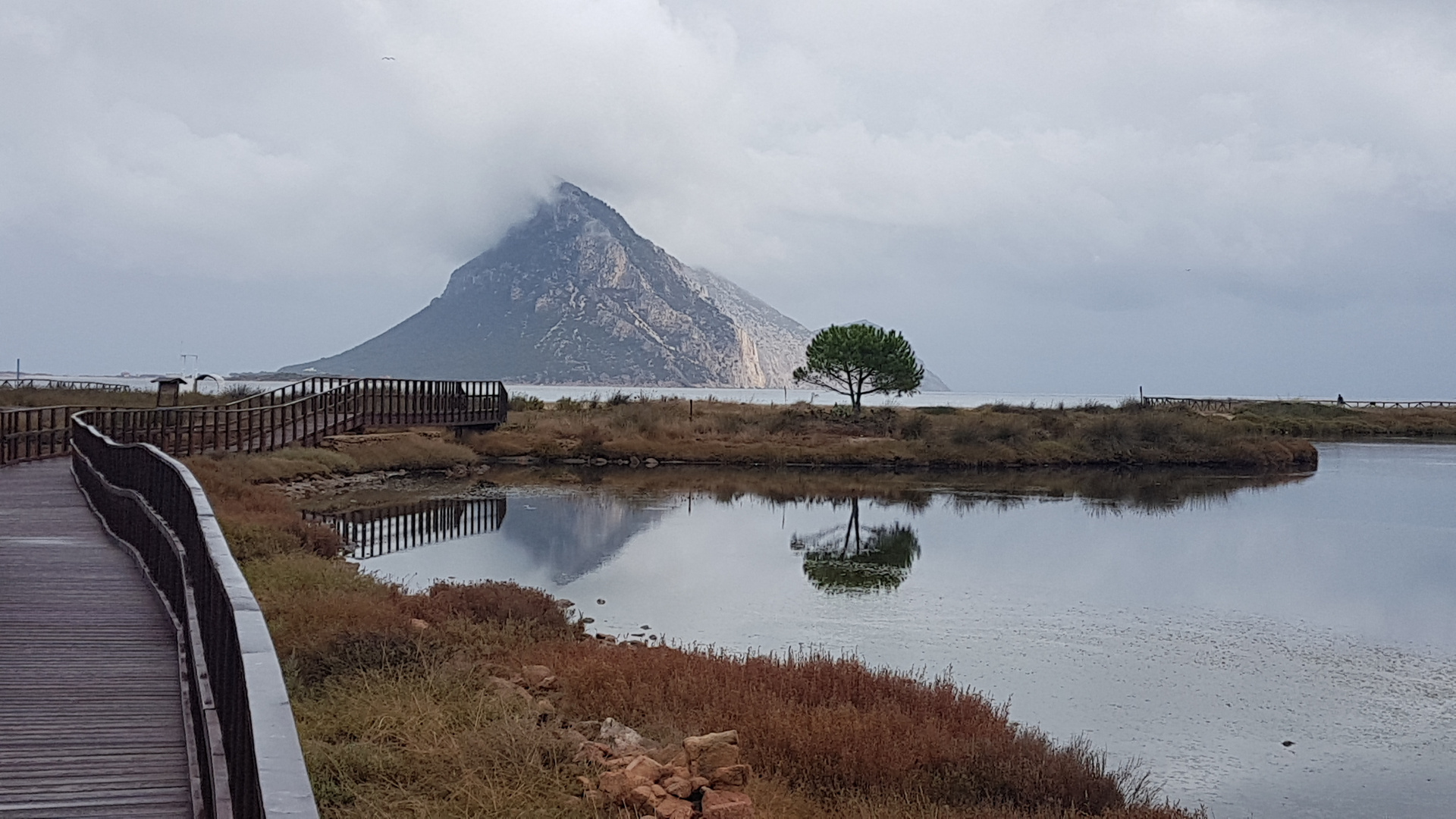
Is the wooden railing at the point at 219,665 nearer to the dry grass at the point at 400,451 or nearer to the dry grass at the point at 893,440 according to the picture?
the dry grass at the point at 400,451

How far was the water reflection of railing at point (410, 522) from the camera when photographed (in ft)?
72.4

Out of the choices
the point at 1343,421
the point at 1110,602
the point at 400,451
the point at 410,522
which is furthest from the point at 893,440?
the point at 1343,421

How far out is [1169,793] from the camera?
9.13m

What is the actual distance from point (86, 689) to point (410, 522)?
18844 millimetres

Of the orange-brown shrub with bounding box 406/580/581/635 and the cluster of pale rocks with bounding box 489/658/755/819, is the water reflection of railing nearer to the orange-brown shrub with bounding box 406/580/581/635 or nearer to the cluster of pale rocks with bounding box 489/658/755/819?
the orange-brown shrub with bounding box 406/580/581/635

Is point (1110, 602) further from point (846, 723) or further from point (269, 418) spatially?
point (269, 418)

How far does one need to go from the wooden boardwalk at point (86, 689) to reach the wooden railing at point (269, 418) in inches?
411

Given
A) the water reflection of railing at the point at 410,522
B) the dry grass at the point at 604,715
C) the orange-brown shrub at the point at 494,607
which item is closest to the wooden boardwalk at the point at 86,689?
the dry grass at the point at 604,715

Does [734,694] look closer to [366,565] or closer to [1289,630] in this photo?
[1289,630]

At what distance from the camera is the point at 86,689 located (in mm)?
6641

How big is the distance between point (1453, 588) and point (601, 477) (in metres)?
23.6

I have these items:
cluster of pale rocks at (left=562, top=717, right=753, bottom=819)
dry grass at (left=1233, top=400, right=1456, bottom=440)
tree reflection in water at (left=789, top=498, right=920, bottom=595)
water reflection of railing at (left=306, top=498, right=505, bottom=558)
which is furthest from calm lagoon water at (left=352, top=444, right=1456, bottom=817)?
dry grass at (left=1233, top=400, right=1456, bottom=440)

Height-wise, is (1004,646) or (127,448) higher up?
(127,448)

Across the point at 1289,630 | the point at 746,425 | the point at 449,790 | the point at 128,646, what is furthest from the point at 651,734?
the point at 746,425
